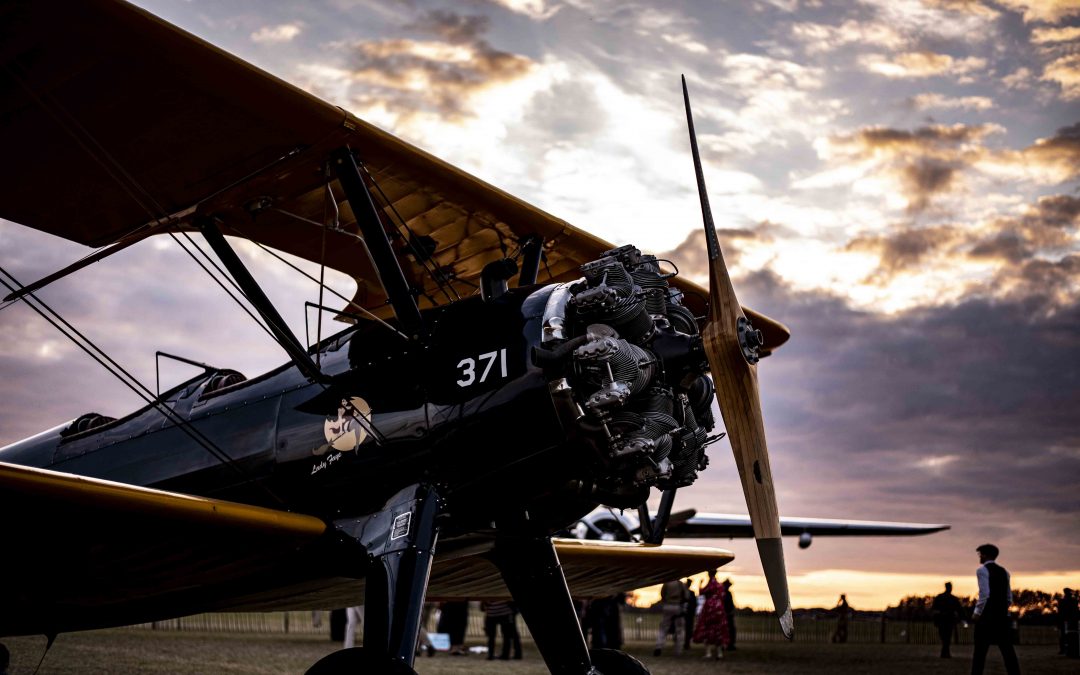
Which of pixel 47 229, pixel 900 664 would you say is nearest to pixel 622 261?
pixel 47 229

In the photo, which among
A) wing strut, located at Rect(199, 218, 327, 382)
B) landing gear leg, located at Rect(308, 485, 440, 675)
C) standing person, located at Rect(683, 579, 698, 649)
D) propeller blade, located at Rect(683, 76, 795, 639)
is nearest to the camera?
landing gear leg, located at Rect(308, 485, 440, 675)

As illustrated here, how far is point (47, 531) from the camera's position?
570cm

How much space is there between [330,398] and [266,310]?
0.74 m

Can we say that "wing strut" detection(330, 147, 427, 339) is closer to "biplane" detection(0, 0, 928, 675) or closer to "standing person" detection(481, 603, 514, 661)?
"biplane" detection(0, 0, 928, 675)

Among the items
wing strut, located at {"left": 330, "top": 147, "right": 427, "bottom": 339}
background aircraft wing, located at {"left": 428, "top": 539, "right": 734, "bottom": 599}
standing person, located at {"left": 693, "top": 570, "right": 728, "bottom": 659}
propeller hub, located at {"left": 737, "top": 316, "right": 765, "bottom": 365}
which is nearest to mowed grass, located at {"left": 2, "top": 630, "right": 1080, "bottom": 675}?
standing person, located at {"left": 693, "top": 570, "right": 728, "bottom": 659}

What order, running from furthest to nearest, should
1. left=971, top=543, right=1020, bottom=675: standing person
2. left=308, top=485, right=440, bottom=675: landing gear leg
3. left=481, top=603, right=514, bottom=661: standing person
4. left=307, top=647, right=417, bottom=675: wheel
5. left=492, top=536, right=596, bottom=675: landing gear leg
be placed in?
left=481, top=603, right=514, bottom=661: standing person < left=971, top=543, right=1020, bottom=675: standing person < left=492, top=536, right=596, bottom=675: landing gear leg < left=308, top=485, right=440, bottom=675: landing gear leg < left=307, top=647, right=417, bottom=675: wheel

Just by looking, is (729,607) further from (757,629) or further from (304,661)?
(757,629)

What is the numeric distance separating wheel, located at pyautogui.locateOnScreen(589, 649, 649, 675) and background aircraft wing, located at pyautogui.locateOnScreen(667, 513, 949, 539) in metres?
14.2

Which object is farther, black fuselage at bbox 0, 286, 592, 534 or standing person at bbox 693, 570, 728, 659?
standing person at bbox 693, 570, 728, 659

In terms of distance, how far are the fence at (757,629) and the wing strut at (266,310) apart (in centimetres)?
2082

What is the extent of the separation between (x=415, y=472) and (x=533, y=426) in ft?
2.79

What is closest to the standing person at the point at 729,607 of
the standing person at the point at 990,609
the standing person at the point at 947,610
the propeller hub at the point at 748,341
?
the standing person at the point at 947,610

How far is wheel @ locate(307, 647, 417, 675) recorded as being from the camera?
212 inches

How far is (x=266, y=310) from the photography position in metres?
6.81
